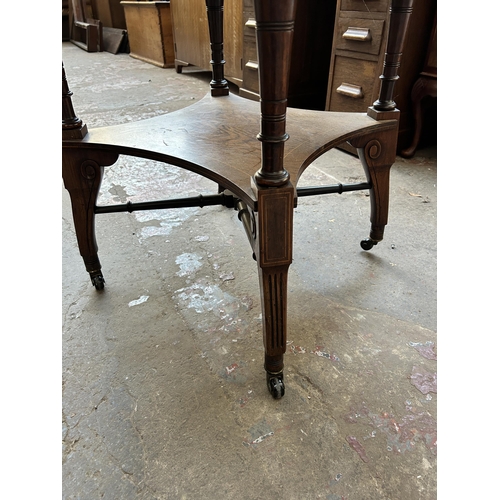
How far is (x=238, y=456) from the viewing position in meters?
0.68

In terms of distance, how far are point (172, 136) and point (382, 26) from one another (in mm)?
1218

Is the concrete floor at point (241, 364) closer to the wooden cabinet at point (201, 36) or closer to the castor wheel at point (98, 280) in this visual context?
the castor wheel at point (98, 280)

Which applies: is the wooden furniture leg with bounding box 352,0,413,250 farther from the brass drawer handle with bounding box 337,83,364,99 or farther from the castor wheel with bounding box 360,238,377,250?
the brass drawer handle with bounding box 337,83,364,99

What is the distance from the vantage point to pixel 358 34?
1.69 meters

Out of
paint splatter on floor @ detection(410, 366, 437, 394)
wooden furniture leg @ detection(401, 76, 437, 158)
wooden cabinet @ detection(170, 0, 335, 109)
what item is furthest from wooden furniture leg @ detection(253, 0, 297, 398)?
wooden cabinet @ detection(170, 0, 335, 109)

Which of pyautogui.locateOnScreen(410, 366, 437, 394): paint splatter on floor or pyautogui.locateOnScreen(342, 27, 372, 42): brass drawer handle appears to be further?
pyautogui.locateOnScreen(342, 27, 372, 42): brass drawer handle

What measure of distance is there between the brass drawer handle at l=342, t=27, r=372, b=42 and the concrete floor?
76 cm

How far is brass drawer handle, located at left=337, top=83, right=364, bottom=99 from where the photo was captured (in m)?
1.78

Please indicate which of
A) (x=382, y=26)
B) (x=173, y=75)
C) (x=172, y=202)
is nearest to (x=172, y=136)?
(x=172, y=202)

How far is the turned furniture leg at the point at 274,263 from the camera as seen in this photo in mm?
606

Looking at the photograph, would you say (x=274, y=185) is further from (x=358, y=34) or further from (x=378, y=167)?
(x=358, y=34)

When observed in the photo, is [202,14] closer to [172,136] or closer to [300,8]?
[300,8]

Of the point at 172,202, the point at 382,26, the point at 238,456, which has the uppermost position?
the point at 382,26

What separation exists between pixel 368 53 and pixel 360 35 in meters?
0.08
